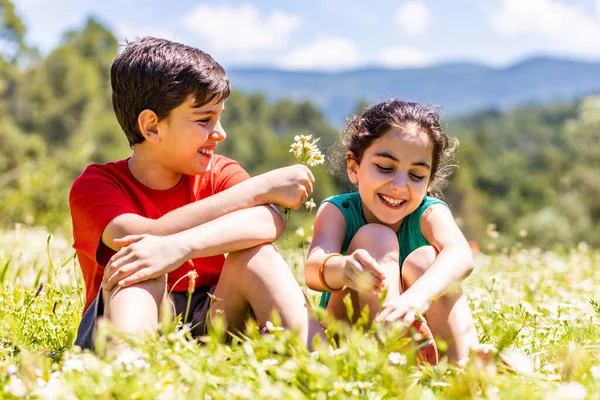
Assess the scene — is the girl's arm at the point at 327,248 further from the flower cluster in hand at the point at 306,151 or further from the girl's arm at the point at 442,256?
the girl's arm at the point at 442,256

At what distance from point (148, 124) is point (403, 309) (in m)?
1.41

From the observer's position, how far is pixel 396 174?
3.00 m

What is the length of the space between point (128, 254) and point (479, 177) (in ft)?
251

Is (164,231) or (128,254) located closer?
(128,254)

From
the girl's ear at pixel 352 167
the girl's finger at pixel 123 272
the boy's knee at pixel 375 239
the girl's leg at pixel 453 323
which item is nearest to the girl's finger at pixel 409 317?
the girl's leg at pixel 453 323

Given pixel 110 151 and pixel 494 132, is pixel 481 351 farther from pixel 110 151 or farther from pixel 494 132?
pixel 494 132

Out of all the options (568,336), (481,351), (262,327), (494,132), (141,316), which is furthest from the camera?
(494,132)

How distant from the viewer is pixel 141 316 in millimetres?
2457

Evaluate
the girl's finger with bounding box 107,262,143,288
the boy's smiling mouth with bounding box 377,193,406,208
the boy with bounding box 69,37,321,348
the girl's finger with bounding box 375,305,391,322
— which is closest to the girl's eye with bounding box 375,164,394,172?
the boy's smiling mouth with bounding box 377,193,406,208

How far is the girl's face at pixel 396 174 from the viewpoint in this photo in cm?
299

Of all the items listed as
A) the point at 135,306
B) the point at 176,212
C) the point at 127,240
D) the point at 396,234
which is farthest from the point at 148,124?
the point at 396,234

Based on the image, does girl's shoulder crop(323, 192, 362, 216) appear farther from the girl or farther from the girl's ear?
the girl's ear

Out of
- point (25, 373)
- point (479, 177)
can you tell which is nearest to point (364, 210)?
point (25, 373)

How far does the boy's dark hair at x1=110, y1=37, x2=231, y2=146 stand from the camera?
3.01m
